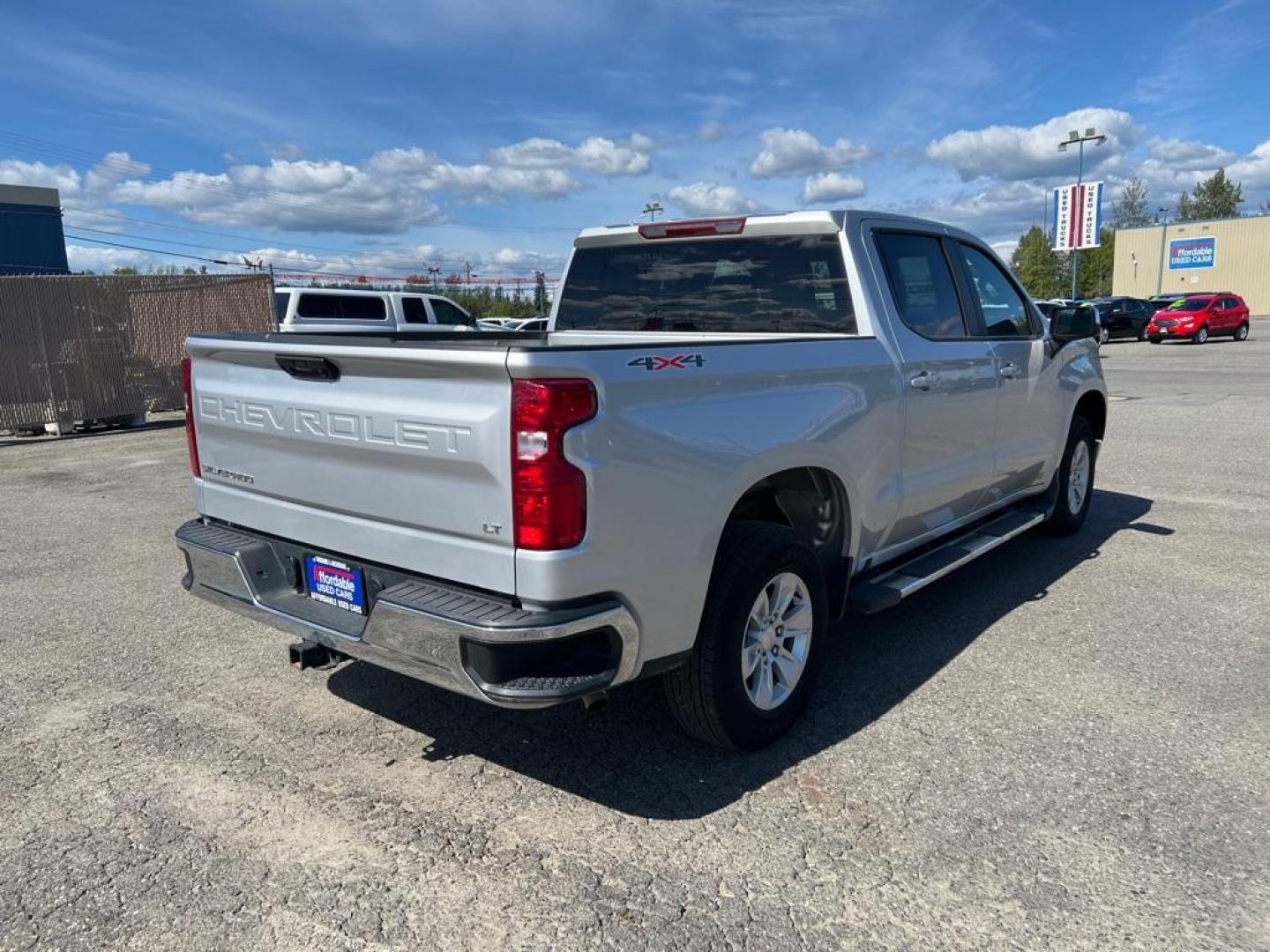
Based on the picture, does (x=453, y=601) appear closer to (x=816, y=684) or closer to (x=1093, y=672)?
(x=816, y=684)

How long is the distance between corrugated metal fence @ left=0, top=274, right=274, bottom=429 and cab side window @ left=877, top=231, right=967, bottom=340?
11767mm

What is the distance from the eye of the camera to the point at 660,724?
3865mm

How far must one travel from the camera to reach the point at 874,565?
4348 mm

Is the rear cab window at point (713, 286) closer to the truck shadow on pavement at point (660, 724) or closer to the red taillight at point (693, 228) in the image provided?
the red taillight at point (693, 228)

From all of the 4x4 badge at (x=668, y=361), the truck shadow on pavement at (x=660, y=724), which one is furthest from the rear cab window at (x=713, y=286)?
the truck shadow on pavement at (x=660, y=724)

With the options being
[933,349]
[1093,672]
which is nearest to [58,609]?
[933,349]

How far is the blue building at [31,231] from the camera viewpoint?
24.6 meters

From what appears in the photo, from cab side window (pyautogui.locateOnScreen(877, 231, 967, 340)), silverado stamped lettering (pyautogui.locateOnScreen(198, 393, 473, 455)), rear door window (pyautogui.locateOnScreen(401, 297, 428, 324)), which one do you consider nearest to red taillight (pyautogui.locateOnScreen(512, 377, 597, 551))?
silverado stamped lettering (pyautogui.locateOnScreen(198, 393, 473, 455))

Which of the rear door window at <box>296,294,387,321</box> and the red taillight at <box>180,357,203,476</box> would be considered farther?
the rear door window at <box>296,294,387,321</box>

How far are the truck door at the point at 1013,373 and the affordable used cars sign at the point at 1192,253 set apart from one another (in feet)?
220

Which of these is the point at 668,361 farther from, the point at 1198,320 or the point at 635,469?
the point at 1198,320

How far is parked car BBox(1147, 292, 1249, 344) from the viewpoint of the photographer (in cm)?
3098

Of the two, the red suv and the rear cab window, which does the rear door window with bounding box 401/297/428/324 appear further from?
the red suv

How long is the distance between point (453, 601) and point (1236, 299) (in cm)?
3725
